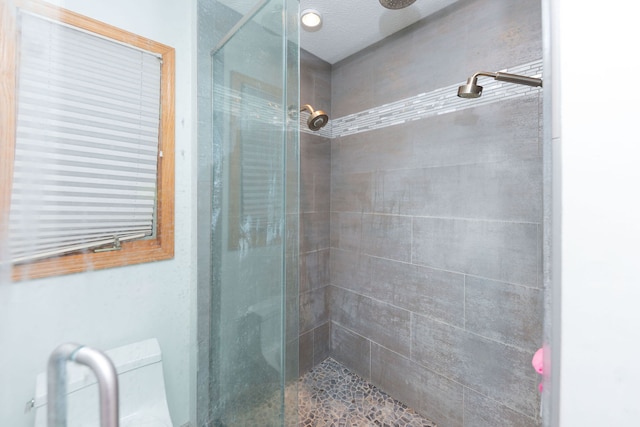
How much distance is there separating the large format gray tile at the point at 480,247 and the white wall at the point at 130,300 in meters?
1.20

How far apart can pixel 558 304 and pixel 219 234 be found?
1.11 m

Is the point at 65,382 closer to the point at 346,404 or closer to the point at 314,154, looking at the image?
the point at 346,404

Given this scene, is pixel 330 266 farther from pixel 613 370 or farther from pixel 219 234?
pixel 613 370

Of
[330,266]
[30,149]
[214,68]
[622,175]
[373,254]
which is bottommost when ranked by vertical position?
[330,266]

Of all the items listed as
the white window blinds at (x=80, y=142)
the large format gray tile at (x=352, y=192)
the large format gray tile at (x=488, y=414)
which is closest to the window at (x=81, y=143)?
the white window blinds at (x=80, y=142)

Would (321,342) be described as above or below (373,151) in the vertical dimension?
below

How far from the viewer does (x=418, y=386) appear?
144 cm

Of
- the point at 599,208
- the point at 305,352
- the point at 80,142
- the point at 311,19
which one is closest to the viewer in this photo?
the point at 599,208

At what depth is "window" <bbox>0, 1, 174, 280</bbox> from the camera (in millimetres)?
615

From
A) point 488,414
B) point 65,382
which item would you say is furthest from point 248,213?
point 488,414

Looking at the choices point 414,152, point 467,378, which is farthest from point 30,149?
point 467,378

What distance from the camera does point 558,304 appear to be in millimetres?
417

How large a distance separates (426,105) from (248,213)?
1.14 m

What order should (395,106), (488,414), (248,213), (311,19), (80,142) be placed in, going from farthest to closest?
(395,106)
(311,19)
(488,414)
(248,213)
(80,142)
